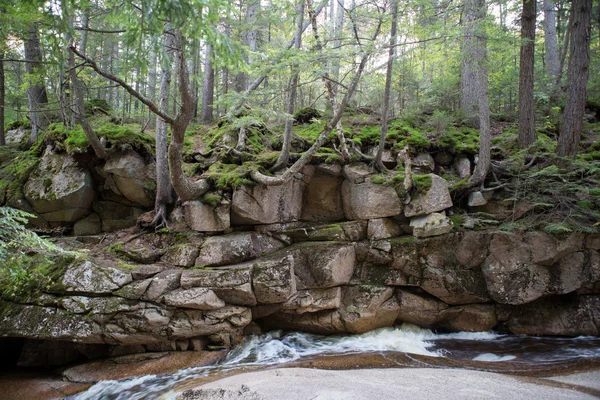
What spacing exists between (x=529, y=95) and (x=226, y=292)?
9.49 metres

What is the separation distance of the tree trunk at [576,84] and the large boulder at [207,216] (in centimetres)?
847

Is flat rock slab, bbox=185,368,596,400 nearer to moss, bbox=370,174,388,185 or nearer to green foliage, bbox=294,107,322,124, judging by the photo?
moss, bbox=370,174,388,185

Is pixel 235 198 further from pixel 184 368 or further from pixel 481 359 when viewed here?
pixel 481 359

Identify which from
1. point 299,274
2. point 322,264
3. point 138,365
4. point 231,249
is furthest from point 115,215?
point 322,264

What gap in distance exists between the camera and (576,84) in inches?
316

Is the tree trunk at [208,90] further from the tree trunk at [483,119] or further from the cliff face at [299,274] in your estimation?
the tree trunk at [483,119]

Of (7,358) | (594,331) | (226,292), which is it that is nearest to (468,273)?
(594,331)

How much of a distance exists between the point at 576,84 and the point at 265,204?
8.22 meters

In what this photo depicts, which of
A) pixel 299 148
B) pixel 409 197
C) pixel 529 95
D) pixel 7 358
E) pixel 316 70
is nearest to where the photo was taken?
pixel 316 70

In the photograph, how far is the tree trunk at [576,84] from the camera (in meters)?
7.83

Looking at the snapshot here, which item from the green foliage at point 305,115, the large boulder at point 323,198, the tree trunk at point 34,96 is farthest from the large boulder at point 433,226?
the tree trunk at point 34,96

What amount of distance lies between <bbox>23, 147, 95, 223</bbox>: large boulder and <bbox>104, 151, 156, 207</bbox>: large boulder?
82cm

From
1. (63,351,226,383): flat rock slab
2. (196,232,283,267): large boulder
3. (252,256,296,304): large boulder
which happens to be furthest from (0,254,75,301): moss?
(252,256,296,304): large boulder

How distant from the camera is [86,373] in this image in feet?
21.9
